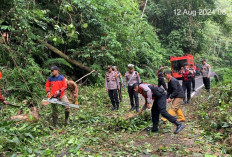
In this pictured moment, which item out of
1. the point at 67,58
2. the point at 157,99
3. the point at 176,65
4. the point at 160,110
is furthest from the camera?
the point at 176,65

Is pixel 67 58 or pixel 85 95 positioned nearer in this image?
pixel 85 95

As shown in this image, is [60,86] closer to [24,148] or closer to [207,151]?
[24,148]

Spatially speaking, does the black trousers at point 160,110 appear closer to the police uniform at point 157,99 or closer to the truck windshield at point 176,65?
the police uniform at point 157,99

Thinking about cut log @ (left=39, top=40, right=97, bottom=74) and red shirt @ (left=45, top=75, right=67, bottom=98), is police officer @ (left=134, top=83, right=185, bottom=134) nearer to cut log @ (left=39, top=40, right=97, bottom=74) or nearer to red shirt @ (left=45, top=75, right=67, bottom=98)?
red shirt @ (left=45, top=75, right=67, bottom=98)

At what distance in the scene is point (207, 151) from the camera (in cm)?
439

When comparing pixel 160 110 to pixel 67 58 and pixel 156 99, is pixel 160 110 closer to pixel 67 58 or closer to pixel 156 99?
pixel 156 99

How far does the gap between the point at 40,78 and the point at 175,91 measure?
597 centimetres

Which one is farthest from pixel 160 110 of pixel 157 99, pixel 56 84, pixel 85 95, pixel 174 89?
pixel 85 95

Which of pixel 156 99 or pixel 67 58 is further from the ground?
pixel 67 58

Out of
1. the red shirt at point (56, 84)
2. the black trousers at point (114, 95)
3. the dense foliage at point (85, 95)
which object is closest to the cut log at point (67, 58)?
the dense foliage at point (85, 95)
